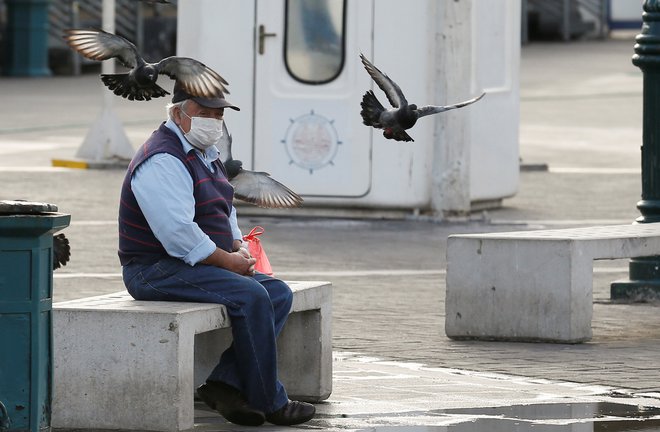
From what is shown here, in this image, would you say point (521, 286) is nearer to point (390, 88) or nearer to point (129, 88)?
point (390, 88)

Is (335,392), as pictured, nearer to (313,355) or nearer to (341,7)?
(313,355)

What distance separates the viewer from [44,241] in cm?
622

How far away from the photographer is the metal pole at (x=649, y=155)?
10.8 metres

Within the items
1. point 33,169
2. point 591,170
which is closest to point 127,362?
point 33,169

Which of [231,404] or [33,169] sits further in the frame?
[33,169]

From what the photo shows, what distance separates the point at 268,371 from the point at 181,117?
102 cm

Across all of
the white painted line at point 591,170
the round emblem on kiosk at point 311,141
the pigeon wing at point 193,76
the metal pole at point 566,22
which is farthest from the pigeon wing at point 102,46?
the metal pole at point 566,22

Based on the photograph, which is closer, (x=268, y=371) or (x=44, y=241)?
(x=44, y=241)

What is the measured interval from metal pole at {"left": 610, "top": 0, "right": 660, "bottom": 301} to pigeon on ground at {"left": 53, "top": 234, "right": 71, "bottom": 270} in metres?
4.08

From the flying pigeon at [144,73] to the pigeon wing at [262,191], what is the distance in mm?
936

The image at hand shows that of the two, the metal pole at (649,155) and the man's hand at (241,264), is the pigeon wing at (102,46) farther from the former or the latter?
the metal pole at (649,155)

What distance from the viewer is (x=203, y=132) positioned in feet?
23.4

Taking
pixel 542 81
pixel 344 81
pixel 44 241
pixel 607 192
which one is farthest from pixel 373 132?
pixel 542 81

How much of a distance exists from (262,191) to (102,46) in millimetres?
1148
